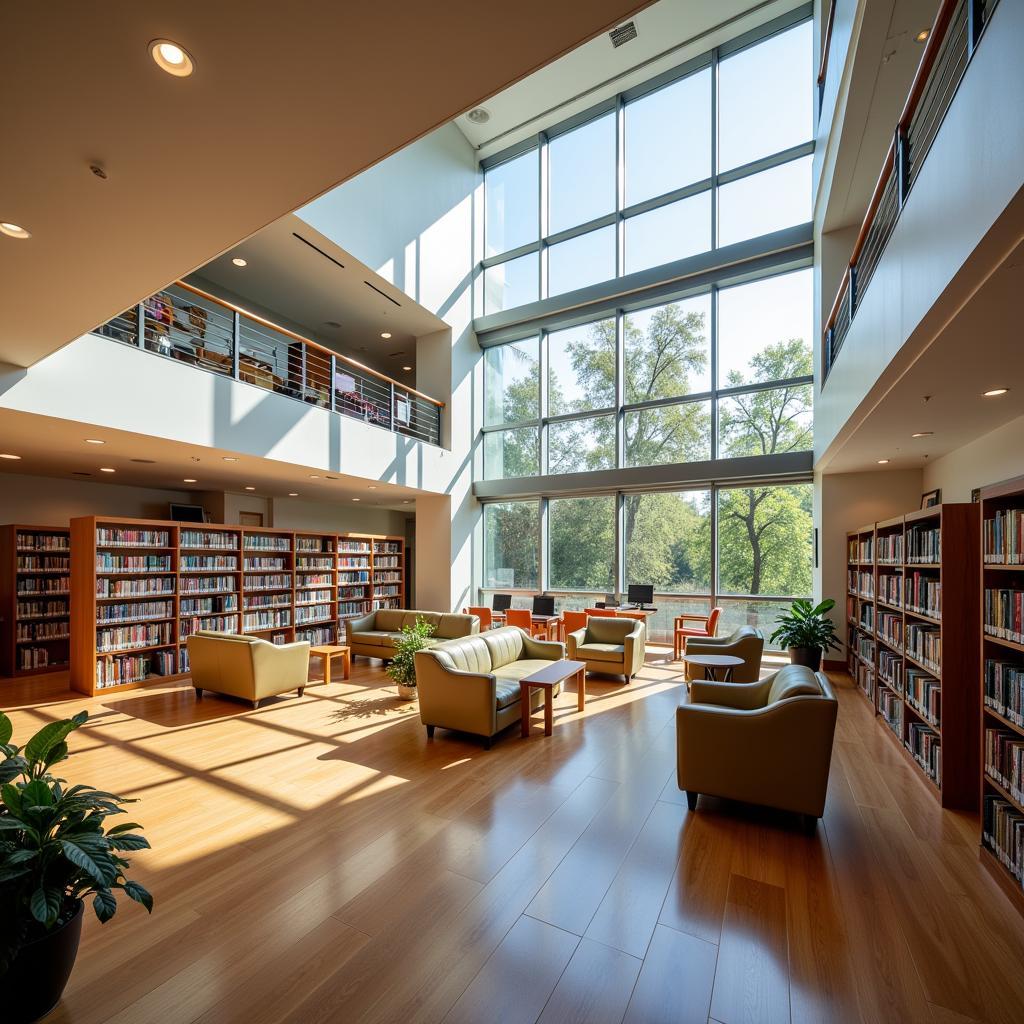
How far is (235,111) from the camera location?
1.80m

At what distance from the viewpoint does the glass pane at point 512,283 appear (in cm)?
1127

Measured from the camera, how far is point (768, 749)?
340cm

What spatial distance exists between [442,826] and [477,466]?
8449mm

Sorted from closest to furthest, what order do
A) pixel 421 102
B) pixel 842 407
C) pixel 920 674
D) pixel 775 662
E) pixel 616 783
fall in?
Answer: 1. pixel 421 102
2. pixel 616 783
3. pixel 920 674
4. pixel 842 407
5. pixel 775 662

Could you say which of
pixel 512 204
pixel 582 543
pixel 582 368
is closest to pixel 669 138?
pixel 512 204

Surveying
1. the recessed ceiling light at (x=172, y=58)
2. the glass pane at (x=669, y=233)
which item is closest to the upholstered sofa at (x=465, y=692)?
the recessed ceiling light at (x=172, y=58)

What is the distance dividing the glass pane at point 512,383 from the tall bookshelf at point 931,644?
22.3 feet

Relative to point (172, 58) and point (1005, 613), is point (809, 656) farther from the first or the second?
point (172, 58)

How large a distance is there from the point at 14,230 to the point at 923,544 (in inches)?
240

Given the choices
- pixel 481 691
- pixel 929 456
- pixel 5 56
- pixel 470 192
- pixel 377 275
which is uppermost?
pixel 470 192

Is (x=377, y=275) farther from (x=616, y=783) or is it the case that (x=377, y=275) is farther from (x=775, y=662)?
(x=775, y=662)

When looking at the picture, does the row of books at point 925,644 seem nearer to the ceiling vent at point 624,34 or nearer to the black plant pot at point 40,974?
the black plant pot at point 40,974

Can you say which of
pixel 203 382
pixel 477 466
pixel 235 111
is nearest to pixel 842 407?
pixel 235 111

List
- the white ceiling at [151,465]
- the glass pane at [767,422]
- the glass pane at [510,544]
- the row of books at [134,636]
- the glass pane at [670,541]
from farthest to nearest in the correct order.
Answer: the glass pane at [510,544], the glass pane at [670,541], the glass pane at [767,422], the row of books at [134,636], the white ceiling at [151,465]
